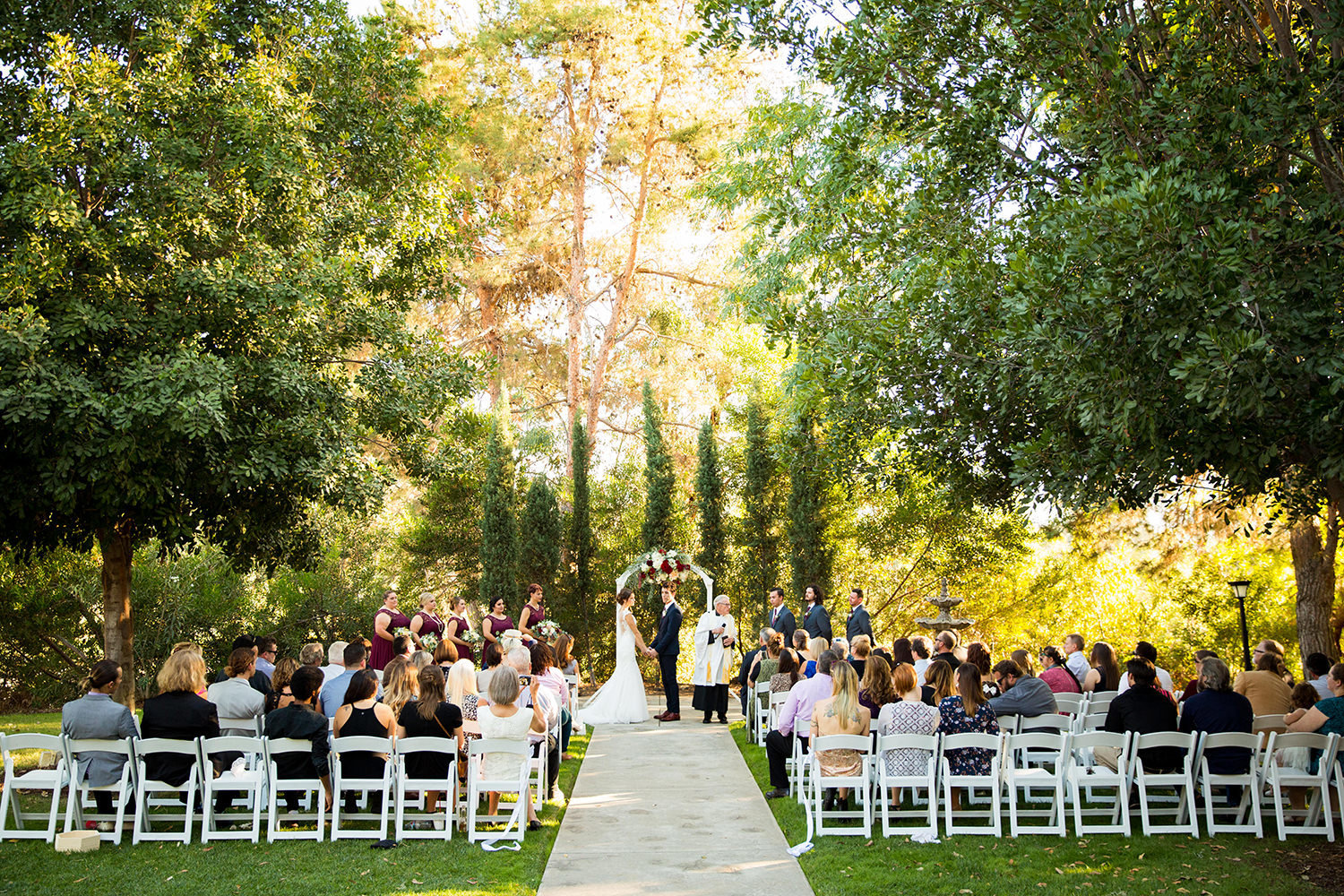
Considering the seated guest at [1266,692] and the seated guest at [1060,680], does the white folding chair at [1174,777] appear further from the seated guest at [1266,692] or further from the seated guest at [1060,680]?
the seated guest at [1060,680]

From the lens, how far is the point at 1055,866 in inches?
257

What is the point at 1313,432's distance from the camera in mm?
5668

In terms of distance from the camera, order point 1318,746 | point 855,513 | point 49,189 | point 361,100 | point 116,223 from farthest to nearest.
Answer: point 855,513 < point 361,100 < point 116,223 < point 49,189 < point 1318,746

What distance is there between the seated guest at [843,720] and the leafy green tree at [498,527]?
11540 millimetres

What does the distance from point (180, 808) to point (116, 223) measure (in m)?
4.78

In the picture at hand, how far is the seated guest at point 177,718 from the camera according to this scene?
7.38 m

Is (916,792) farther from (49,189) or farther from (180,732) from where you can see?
(49,189)

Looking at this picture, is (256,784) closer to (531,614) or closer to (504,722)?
(504,722)

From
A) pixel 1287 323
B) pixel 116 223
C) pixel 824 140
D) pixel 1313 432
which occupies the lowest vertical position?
pixel 1313 432

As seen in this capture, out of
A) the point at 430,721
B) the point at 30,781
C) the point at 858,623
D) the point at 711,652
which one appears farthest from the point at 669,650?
the point at 30,781

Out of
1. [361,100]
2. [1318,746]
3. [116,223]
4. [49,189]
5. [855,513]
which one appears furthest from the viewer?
[855,513]

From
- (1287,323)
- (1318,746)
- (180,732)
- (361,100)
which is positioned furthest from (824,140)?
(180,732)

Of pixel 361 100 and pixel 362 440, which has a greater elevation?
pixel 361 100

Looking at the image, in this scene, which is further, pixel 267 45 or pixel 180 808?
pixel 267 45
